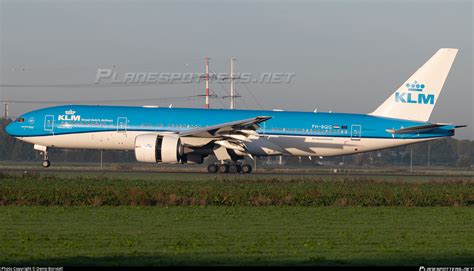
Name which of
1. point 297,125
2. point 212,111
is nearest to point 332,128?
point 297,125

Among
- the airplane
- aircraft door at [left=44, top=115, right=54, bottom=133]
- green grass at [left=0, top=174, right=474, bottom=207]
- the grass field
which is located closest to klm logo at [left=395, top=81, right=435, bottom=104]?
the airplane

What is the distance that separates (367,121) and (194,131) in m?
10.1

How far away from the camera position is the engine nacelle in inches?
1781

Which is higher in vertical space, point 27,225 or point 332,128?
point 332,128

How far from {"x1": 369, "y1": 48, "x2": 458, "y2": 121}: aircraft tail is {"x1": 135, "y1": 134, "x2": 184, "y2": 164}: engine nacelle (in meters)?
12.6

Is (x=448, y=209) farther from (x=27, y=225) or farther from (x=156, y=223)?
(x=27, y=225)

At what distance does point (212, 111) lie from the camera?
49188 mm

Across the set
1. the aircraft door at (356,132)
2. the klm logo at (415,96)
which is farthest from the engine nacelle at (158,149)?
the klm logo at (415,96)

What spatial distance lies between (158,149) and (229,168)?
493cm

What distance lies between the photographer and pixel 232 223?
23.6 m

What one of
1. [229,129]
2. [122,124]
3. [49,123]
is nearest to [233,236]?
[229,129]

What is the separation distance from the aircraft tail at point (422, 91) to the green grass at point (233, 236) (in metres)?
21.3

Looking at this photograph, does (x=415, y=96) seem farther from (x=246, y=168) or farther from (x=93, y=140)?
(x=93, y=140)

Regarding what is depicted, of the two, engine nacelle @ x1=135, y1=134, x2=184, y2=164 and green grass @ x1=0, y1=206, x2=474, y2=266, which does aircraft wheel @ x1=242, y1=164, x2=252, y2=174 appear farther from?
green grass @ x1=0, y1=206, x2=474, y2=266
